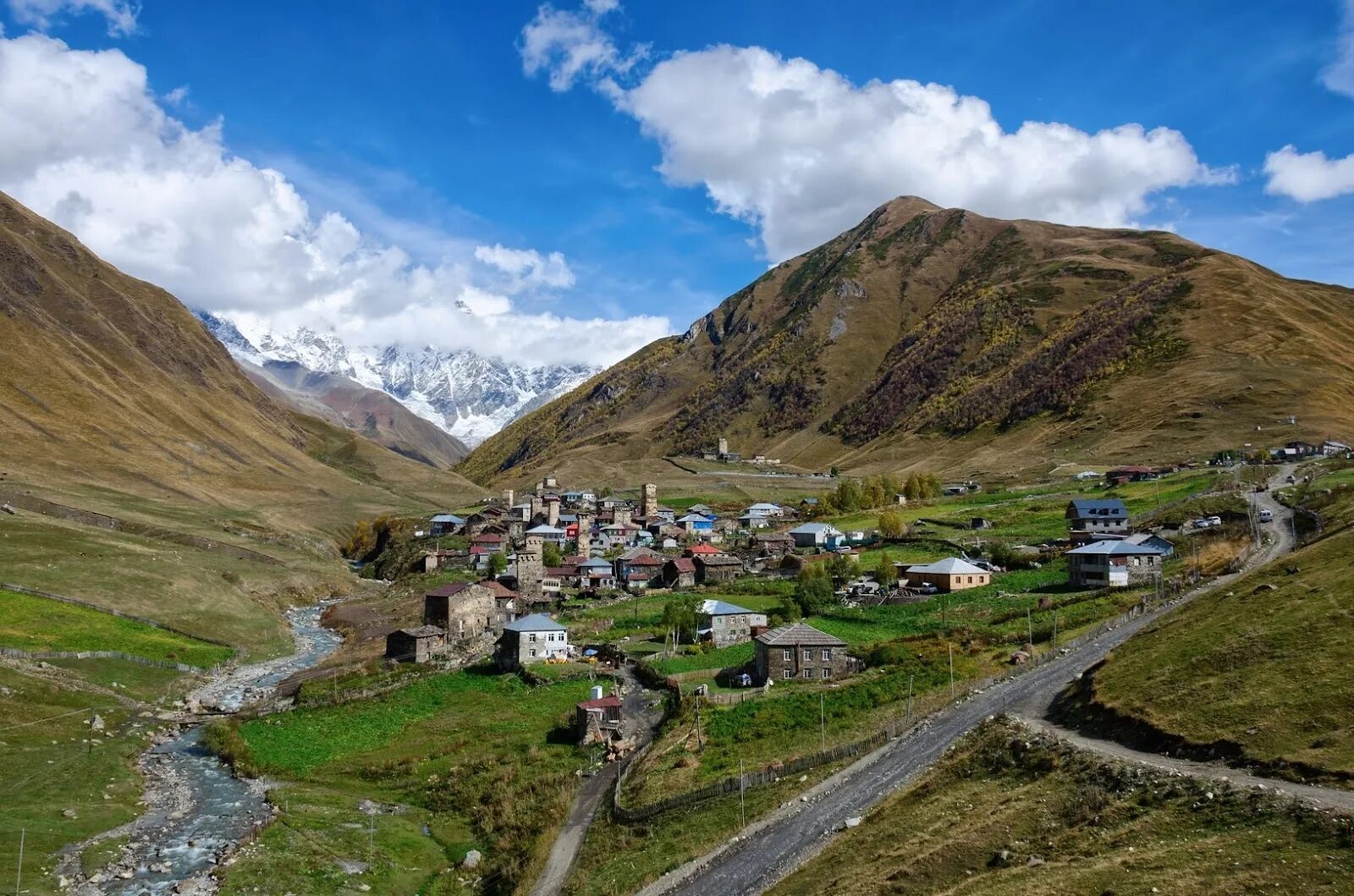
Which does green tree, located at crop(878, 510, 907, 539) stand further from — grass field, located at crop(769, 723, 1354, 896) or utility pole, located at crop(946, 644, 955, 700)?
grass field, located at crop(769, 723, 1354, 896)

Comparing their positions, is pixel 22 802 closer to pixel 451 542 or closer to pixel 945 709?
pixel 945 709

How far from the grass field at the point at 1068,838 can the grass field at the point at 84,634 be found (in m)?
68.1

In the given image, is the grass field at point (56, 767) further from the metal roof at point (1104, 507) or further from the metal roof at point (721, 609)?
the metal roof at point (1104, 507)

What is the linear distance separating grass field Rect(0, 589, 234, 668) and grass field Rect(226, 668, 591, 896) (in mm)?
22298

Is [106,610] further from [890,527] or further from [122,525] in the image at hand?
[890,527]

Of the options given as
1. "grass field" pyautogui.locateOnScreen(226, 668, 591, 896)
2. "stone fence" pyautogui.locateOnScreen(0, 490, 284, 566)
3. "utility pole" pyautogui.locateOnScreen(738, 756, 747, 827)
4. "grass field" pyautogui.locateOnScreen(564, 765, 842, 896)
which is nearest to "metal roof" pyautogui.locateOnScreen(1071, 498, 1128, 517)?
"grass field" pyautogui.locateOnScreen(226, 668, 591, 896)

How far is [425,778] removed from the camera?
5659cm

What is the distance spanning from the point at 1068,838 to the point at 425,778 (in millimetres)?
38008

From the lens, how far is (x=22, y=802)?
1901 inches

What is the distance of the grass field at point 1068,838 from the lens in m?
25.2

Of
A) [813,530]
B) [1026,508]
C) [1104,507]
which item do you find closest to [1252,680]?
[1104,507]

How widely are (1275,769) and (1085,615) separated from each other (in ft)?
130

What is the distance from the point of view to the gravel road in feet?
118

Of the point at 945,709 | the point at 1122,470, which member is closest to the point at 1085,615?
the point at 945,709
